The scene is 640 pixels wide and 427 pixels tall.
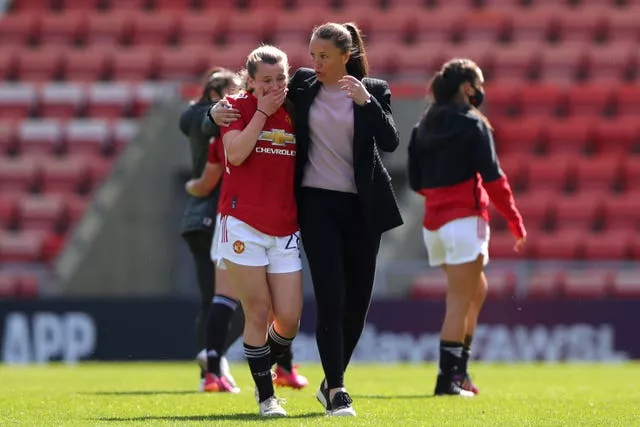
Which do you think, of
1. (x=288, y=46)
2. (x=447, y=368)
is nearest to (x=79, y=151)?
(x=288, y=46)

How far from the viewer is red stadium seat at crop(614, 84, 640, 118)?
19234 millimetres

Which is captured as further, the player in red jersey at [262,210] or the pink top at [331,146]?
the pink top at [331,146]

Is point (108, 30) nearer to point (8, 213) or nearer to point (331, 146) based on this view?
point (8, 213)

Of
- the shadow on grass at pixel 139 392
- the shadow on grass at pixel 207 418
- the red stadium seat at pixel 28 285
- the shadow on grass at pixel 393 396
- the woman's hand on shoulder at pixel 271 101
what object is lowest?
the red stadium seat at pixel 28 285

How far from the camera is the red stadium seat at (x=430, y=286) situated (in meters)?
15.3

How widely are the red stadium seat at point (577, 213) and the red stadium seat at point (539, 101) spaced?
1.82 metres

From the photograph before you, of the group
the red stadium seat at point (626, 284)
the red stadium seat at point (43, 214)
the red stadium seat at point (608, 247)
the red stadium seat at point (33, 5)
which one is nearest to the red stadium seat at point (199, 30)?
the red stadium seat at point (33, 5)

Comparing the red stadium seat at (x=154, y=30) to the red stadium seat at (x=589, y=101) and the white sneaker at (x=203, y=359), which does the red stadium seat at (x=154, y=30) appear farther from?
the white sneaker at (x=203, y=359)

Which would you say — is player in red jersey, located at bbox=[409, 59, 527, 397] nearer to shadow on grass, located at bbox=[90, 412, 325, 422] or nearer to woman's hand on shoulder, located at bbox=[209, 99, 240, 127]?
shadow on grass, located at bbox=[90, 412, 325, 422]

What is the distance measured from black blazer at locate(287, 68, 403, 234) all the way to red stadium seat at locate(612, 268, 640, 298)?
8.20 m

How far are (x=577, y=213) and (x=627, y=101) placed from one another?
7.78 ft

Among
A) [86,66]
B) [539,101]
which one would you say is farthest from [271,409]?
[86,66]

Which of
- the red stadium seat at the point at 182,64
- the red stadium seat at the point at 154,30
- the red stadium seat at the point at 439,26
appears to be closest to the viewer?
the red stadium seat at the point at 182,64

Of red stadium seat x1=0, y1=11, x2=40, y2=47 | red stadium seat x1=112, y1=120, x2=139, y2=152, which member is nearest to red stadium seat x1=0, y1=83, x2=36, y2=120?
red stadium seat x1=112, y1=120, x2=139, y2=152
